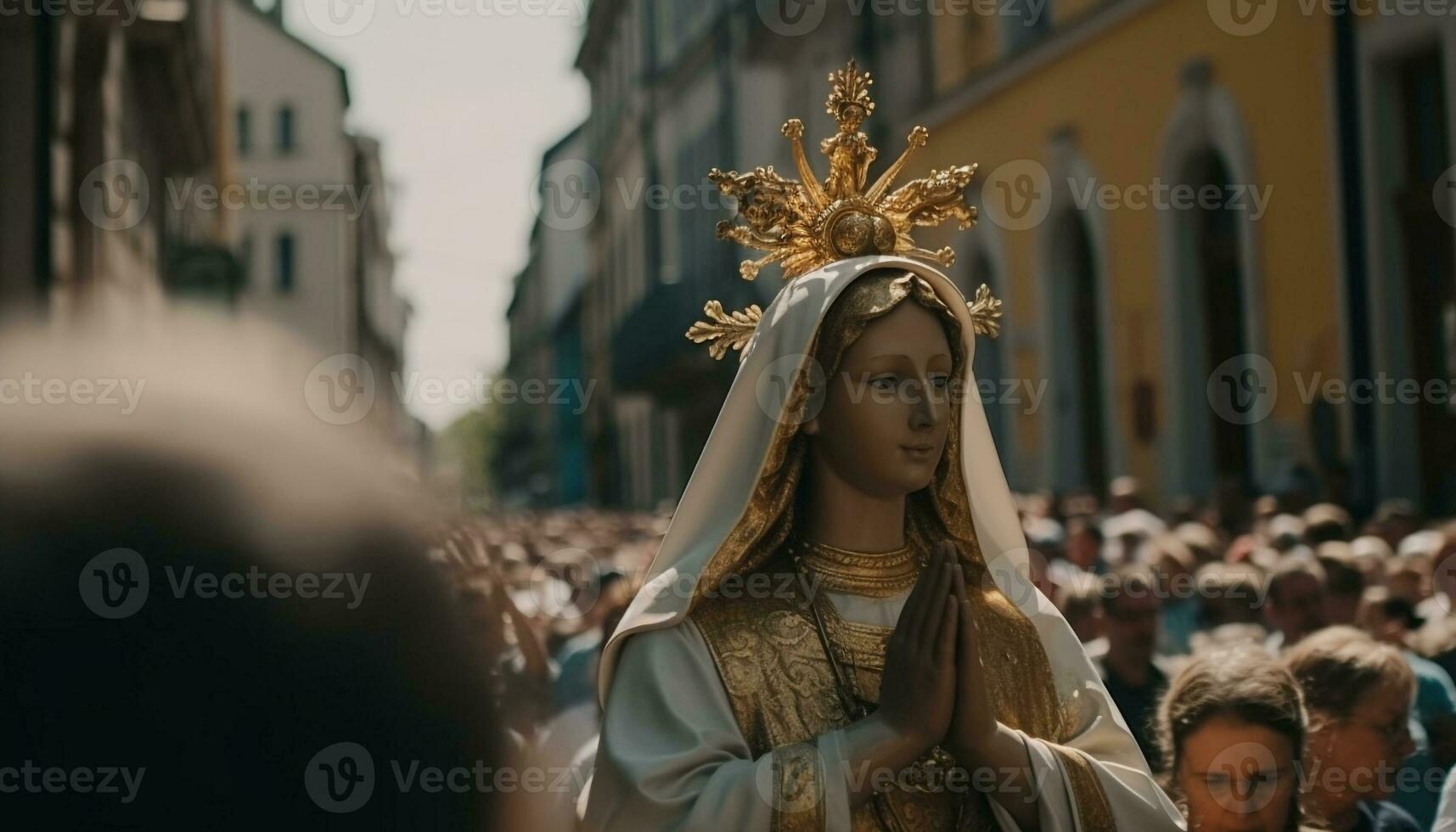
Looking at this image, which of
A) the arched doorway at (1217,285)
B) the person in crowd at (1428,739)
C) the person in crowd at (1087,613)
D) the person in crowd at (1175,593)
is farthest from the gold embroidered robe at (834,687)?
the arched doorway at (1217,285)

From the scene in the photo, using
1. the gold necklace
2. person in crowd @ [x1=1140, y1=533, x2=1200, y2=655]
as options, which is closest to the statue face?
the gold necklace

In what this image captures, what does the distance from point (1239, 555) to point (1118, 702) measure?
2.64 meters

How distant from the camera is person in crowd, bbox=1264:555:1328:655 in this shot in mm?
6285

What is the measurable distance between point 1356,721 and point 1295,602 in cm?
196

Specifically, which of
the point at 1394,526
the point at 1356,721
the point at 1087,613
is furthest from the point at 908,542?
the point at 1394,526

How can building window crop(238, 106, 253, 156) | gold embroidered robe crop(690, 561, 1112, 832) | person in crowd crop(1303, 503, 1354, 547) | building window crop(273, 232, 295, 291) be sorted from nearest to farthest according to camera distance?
gold embroidered robe crop(690, 561, 1112, 832) → person in crowd crop(1303, 503, 1354, 547) → building window crop(238, 106, 253, 156) → building window crop(273, 232, 295, 291)

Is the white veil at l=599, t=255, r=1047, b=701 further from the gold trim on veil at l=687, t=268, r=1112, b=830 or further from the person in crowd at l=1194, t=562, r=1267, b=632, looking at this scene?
the person in crowd at l=1194, t=562, r=1267, b=632

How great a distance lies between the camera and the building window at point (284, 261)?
53.8 metres

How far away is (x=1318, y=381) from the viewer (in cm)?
1431

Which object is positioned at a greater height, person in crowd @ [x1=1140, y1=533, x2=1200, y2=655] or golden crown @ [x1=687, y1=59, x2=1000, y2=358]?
golden crown @ [x1=687, y1=59, x2=1000, y2=358]

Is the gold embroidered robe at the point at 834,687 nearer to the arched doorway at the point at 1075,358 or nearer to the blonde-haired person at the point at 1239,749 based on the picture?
the blonde-haired person at the point at 1239,749

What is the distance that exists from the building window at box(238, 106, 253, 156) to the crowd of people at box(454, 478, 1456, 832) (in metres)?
44.1

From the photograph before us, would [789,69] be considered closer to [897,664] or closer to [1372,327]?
[1372,327]

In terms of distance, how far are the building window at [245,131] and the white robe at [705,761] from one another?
168 feet
